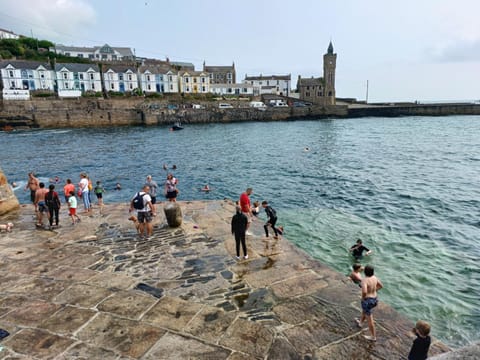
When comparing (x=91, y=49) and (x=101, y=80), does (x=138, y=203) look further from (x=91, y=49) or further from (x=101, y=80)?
(x=91, y=49)

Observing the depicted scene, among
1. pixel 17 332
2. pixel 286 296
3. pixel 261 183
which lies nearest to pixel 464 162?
pixel 261 183

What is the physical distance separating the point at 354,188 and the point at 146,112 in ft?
205

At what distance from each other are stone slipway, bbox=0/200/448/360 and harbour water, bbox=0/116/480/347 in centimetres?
335

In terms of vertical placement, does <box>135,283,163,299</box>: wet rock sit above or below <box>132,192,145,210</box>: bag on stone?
below

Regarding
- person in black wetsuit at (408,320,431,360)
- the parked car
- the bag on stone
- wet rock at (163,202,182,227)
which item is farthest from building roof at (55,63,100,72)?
person in black wetsuit at (408,320,431,360)

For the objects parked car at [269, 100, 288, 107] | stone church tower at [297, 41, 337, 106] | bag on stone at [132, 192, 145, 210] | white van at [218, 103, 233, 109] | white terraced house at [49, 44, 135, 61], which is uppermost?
white terraced house at [49, 44, 135, 61]

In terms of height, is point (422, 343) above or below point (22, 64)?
below

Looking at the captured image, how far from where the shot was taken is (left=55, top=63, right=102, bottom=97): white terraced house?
82.6 metres

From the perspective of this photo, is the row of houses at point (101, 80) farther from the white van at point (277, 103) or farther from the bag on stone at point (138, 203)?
the bag on stone at point (138, 203)

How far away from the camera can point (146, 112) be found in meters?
72.5

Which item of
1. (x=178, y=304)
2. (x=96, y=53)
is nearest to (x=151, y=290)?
(x=178, y=304)

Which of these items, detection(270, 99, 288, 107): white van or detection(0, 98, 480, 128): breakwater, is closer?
detection(0, 98, 480, 128): breakwater

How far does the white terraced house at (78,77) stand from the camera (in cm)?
8256

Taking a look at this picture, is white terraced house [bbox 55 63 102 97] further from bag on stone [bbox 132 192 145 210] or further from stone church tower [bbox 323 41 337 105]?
bag on stone [bbox 132 192 145 210]
